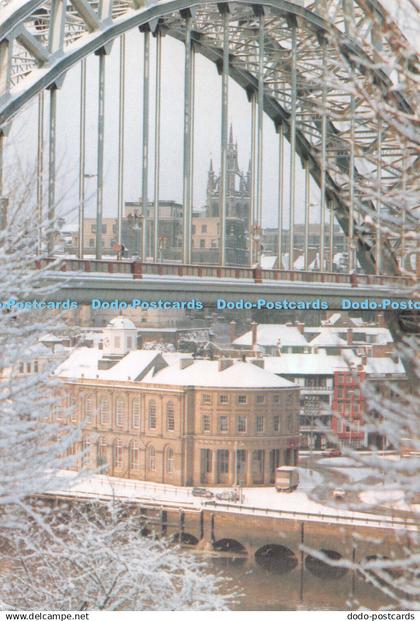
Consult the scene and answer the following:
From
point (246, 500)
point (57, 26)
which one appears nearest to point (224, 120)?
point (57, 26)

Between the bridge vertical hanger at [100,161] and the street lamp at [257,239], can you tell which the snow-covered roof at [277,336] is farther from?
the bridge vertical hanger at [100,161]

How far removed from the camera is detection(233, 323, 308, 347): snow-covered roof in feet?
216

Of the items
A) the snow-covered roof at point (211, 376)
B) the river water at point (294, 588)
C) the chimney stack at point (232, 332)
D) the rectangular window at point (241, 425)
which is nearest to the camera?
the river water at point (294, 588)

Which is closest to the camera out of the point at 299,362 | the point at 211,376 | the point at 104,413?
the point at 104,413

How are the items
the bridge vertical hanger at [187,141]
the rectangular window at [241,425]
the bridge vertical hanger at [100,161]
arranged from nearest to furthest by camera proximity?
the bridge vertical hanger at [100,161]
the bridge vertical hanger at [187,141]
the rectangular window at [241,425]

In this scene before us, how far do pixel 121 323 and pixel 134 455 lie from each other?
5.51 metres

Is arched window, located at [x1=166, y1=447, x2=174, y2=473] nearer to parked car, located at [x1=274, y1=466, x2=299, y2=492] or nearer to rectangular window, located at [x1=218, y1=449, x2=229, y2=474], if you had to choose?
rectangular window, located at [x1=218, y1=449, x2=229, y2=474]

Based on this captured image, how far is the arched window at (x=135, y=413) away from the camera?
194ft

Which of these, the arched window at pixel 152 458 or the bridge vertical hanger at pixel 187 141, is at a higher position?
the bridge vertical hanger at pixel 187 141

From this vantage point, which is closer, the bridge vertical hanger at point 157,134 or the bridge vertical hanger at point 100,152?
the bridge vertical hanger at point 100,152

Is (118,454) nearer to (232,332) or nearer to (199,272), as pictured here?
(232,332)

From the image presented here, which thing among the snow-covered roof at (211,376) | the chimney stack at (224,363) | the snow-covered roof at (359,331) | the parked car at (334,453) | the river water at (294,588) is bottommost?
the river water at (294,588)

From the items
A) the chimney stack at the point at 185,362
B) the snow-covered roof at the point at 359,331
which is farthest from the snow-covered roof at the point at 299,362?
the chimney stack at the point at 185,362

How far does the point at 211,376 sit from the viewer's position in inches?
2391
